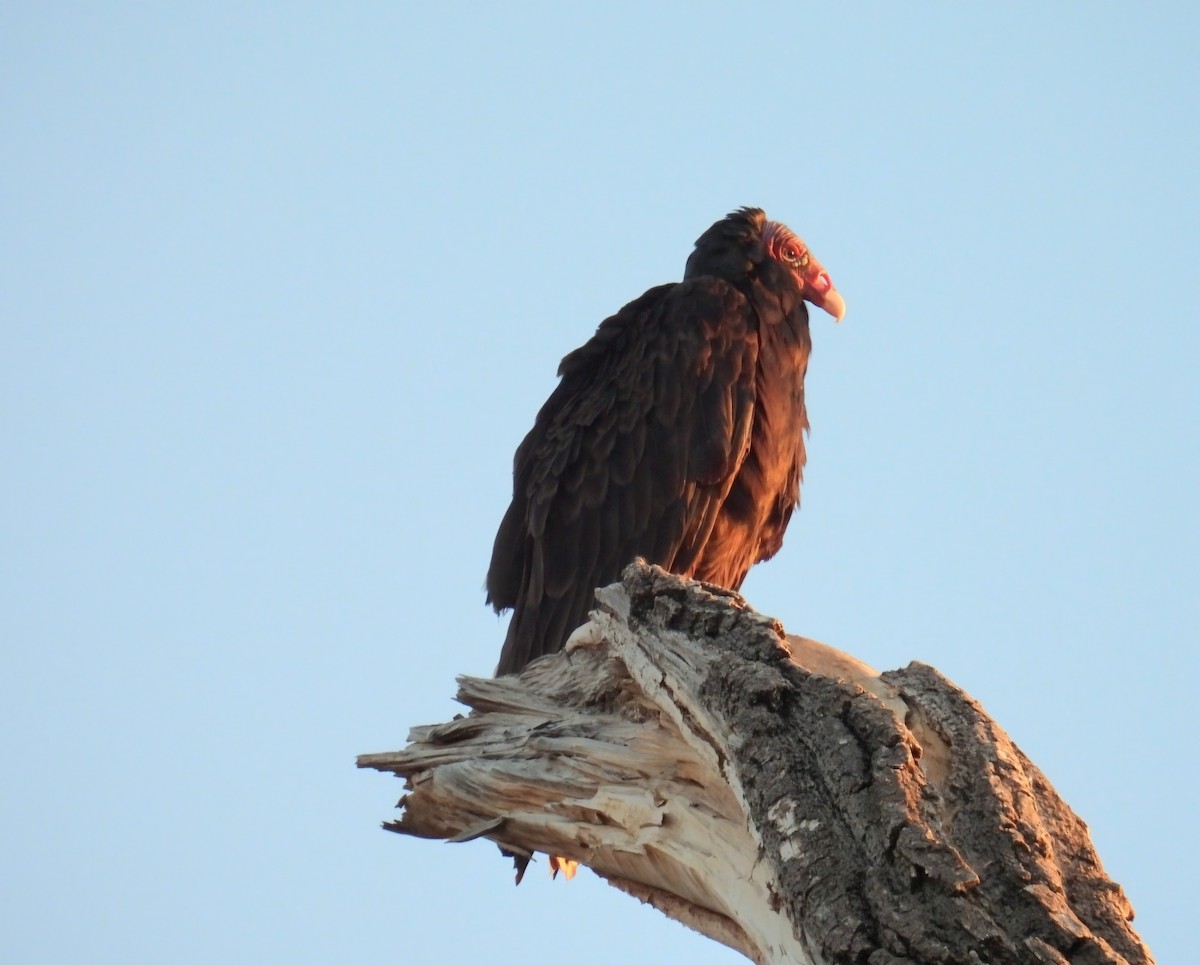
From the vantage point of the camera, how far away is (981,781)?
7.82 ft

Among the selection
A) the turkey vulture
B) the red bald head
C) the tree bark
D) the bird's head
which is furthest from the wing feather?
the tree bark

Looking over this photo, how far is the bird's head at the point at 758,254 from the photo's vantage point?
5.94 m

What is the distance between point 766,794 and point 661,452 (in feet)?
10.1

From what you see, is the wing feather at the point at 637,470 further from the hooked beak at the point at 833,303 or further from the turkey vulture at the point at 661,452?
the hooked beak at the point at 833,303

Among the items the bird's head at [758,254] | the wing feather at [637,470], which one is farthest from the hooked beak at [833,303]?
the wing feather at [637,470]

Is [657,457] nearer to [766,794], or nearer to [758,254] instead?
[758,254]

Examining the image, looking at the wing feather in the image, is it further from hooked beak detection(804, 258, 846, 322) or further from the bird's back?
hooked beak detection(804, 258, 846, 322)

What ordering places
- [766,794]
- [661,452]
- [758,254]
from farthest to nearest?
1. [758,254]
2. [661,452]
3. [766,794]

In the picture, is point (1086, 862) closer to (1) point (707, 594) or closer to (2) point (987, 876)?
(2) point (987, 876)

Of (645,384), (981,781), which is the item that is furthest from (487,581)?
(981,781)

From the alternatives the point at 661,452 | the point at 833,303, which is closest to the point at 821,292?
the point at 833,303

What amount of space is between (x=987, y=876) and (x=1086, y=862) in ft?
0.97

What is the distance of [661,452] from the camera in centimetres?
532

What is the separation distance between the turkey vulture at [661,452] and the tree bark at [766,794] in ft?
6.13
